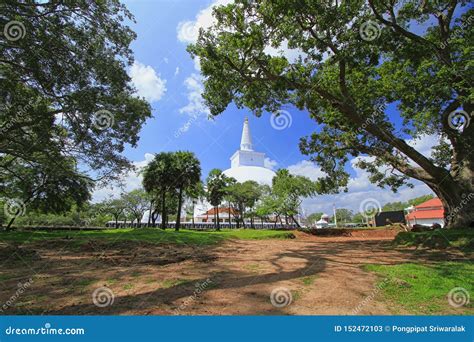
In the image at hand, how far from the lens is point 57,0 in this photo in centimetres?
952

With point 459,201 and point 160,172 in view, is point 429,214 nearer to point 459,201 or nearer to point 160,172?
point 459,201

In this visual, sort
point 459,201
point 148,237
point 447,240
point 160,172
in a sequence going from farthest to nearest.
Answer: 1. point 160,172
2. point 148,237
3. point 459,201
4. point 447,240

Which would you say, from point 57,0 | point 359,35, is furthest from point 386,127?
point 57,0

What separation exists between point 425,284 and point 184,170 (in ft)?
97.4

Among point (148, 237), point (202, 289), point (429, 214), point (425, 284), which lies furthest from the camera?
point (429, 214)

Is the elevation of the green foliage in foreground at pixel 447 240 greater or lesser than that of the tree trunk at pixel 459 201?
lesser

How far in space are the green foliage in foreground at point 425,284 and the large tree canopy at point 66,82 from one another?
1236 centimetres

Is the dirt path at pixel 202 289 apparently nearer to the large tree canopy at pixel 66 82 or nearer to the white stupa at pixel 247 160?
the large tree canopy at pixel 66 82

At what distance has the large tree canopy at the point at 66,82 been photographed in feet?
32.1

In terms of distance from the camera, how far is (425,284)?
5805 mm

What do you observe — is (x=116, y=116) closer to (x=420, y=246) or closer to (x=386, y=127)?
(x=386, y=127)

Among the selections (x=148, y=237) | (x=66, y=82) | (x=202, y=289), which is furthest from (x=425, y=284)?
→ (x=148, y=237)

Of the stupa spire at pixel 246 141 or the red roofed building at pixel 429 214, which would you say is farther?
the stupa spire at pixel 246 141

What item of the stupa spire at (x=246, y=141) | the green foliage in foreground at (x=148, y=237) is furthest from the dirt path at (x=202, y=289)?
the stupa spire at (x=246, y=141)
